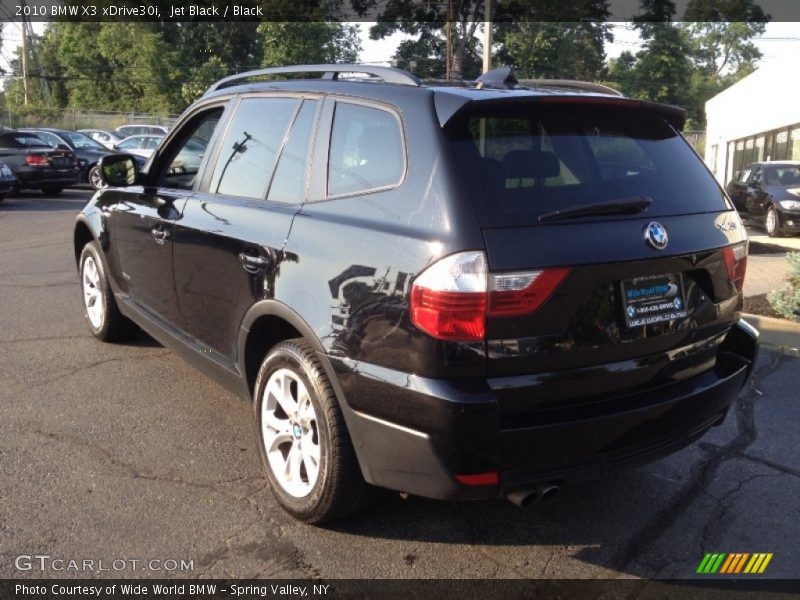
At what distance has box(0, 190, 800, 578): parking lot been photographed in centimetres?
303

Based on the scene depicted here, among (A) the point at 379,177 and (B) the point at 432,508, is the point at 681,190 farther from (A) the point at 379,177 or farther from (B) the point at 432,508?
(B) the point at 432,508

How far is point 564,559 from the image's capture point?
309 cm

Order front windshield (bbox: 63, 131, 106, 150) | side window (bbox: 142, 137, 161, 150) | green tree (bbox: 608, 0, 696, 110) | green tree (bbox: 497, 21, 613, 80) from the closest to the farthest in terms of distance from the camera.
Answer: front windshield (bbox: 63, 131, 106, 150) < side window (bbox: 142, 137, 161, 150) < green tree (bbox: 497, 21, 613, 80) < green tree (bbox: 608, 0, 696, 110)

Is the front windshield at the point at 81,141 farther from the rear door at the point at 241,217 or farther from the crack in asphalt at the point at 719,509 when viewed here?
the crack in asphalt at the point at 719,509

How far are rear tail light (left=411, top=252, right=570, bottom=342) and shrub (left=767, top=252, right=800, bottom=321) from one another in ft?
16.5

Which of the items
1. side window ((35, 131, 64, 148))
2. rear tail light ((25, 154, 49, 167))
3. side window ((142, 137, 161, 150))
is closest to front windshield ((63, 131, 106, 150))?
side window ((35, 131, 64, 148))

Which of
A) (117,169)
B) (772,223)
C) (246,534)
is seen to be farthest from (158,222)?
(772,223)

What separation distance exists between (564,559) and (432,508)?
2.16 feet

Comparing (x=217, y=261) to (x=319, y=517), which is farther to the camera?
(x=217, y=261)

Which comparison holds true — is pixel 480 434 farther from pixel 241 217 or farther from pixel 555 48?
pixel 555 48

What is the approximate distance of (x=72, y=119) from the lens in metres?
47.6

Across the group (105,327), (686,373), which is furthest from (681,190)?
(105,327)

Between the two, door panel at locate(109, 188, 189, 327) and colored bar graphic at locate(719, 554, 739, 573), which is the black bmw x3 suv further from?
door panel at locate(109, 188, 189, 327)

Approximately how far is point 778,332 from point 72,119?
49059 mm
